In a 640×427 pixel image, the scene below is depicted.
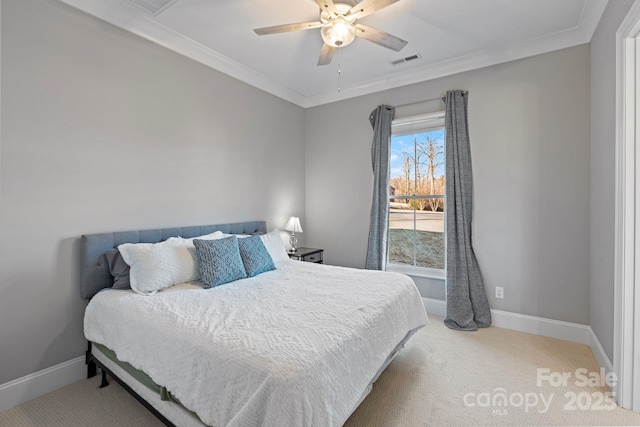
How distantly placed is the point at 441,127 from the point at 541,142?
101cm

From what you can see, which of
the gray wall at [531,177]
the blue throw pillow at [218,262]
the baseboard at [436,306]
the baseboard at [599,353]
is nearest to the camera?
the baseboard at [599,353]

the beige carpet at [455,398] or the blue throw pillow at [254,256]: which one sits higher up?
the blue throw pillow at [254,256]

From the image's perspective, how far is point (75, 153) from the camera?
223 centimetres

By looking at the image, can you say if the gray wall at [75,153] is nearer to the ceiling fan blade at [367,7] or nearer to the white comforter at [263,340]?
the white comforter at [263,340]

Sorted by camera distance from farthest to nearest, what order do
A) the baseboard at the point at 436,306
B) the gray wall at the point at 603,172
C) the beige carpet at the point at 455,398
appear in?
the baseboard at the point at 436,306, the gray wall at the point at 603,172, the beige carpet at the point at 455,398

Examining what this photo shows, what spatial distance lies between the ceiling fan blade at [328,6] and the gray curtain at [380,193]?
1.78 metres

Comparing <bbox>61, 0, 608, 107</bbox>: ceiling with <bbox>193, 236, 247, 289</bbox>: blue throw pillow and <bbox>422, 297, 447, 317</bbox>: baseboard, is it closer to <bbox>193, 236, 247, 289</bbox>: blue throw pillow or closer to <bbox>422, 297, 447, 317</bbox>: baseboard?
<bbox>193, 236, 247, 289</bbox>: blue throw pillow

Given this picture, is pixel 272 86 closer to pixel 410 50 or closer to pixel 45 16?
pixel 410 50

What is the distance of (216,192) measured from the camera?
10.7ft

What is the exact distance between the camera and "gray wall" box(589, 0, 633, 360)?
212 centimetres

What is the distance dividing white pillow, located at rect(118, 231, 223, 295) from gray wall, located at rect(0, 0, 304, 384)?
0.41m

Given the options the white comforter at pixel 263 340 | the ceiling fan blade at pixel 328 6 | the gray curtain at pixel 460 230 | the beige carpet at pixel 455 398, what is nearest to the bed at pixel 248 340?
the white comforter at pixel 263 340

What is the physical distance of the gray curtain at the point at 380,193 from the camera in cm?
375

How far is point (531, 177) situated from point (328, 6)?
248cm
